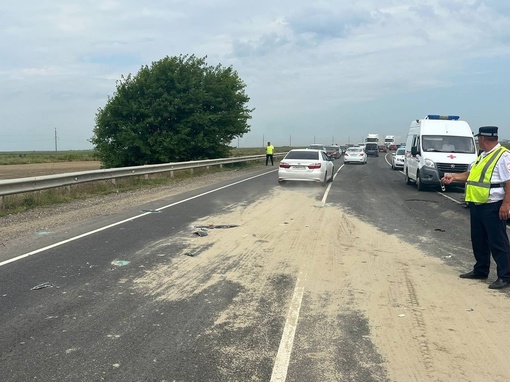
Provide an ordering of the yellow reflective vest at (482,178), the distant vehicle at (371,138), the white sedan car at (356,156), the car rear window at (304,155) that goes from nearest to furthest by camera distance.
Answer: the yellow reflective vest at (482,178) → the car rear window at (304,155) → the white sedan car at (356,156) → the distant vehicle at (371,138)

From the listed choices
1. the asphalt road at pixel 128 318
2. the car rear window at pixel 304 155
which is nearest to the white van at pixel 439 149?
the car rear window at pixel 304 155

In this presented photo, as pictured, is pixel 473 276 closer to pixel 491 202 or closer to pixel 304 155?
pixel 491 202

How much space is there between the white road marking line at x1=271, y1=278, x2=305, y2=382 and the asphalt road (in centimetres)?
5

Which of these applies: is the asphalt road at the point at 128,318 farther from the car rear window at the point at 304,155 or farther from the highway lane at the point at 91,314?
the car rear window at the point at 304,155

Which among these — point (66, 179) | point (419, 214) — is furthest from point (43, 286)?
point (66, 179)

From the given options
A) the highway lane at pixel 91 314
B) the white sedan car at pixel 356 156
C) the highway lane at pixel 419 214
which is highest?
the white sedan car at pixel 356 156

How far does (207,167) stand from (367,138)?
49.1m

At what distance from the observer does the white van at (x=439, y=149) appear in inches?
659

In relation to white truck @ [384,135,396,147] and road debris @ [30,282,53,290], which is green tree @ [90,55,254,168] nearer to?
road debris @ [30,282,53,290]

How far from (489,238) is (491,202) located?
455 mm

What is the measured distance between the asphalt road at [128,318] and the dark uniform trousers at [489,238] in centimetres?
64

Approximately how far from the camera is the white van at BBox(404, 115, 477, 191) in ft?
55.0

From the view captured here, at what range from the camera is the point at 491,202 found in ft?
19.2

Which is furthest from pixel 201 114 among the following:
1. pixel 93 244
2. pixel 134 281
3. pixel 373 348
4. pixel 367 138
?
pixel 367 138
